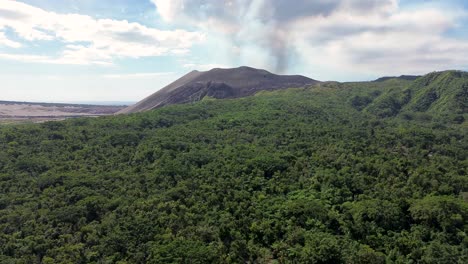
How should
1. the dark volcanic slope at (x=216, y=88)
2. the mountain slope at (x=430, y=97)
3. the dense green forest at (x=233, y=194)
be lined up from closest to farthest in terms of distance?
the dense green forest at (x=233, y=194), the mountain slope at (x=430, y=97), the dark volcanic slope at (x=216, y=88)

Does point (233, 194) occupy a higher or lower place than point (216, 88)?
lower

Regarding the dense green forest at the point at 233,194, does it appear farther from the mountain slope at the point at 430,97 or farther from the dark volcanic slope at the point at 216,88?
the dark volcanic slope at the point at 216,88

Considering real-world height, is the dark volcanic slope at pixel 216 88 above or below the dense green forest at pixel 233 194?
above

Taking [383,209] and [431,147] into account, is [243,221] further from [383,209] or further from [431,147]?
[431,147]

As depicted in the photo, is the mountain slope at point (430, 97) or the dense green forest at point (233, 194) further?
the mountain slope at point (430, 97)

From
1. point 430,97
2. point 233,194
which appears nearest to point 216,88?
point 430,97

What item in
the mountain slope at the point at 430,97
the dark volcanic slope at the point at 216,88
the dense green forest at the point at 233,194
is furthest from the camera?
the dark volcanic slope at the point at 216,88

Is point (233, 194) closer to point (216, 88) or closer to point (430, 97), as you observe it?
point (430, 97)

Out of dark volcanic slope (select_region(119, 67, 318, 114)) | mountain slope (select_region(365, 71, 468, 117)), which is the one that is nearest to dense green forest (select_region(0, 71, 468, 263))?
mountain slope (select_region(365, 71, 468, 117))

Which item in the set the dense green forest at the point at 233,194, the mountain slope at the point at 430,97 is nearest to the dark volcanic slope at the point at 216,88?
the mountain slope at the point at 430,97
